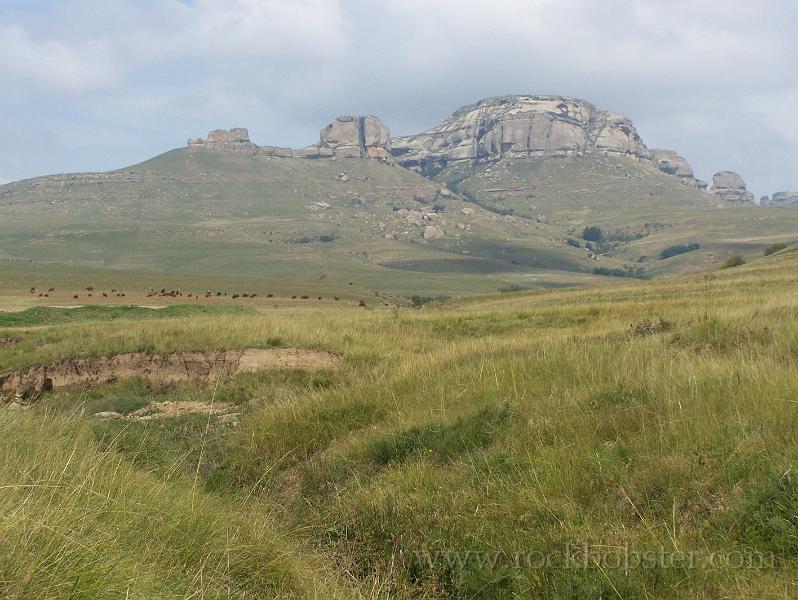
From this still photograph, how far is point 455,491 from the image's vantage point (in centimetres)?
585

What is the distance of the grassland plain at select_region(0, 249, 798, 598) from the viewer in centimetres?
419

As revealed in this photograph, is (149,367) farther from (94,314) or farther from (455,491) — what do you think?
(94,314)

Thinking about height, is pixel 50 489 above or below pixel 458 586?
above

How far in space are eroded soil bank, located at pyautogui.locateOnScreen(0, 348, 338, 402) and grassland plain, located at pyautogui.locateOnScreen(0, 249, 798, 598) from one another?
24.0 feet

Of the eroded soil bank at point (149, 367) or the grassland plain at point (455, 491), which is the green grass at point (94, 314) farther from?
the grassland plain at point (455, 491)

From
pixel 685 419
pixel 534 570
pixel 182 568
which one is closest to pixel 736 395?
pixel 685 419

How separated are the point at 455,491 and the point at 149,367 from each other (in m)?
13.5

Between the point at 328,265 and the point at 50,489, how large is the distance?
173066mm

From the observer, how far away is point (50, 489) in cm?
488

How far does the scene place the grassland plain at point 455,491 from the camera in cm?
419

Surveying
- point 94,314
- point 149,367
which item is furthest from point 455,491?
point 94,314

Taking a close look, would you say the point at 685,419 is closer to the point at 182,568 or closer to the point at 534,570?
the point at 534,570

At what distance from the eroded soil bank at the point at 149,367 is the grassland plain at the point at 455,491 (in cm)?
730

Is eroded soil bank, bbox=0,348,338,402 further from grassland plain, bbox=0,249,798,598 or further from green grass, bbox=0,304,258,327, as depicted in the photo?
green grass, bbox=0,304,258,327
